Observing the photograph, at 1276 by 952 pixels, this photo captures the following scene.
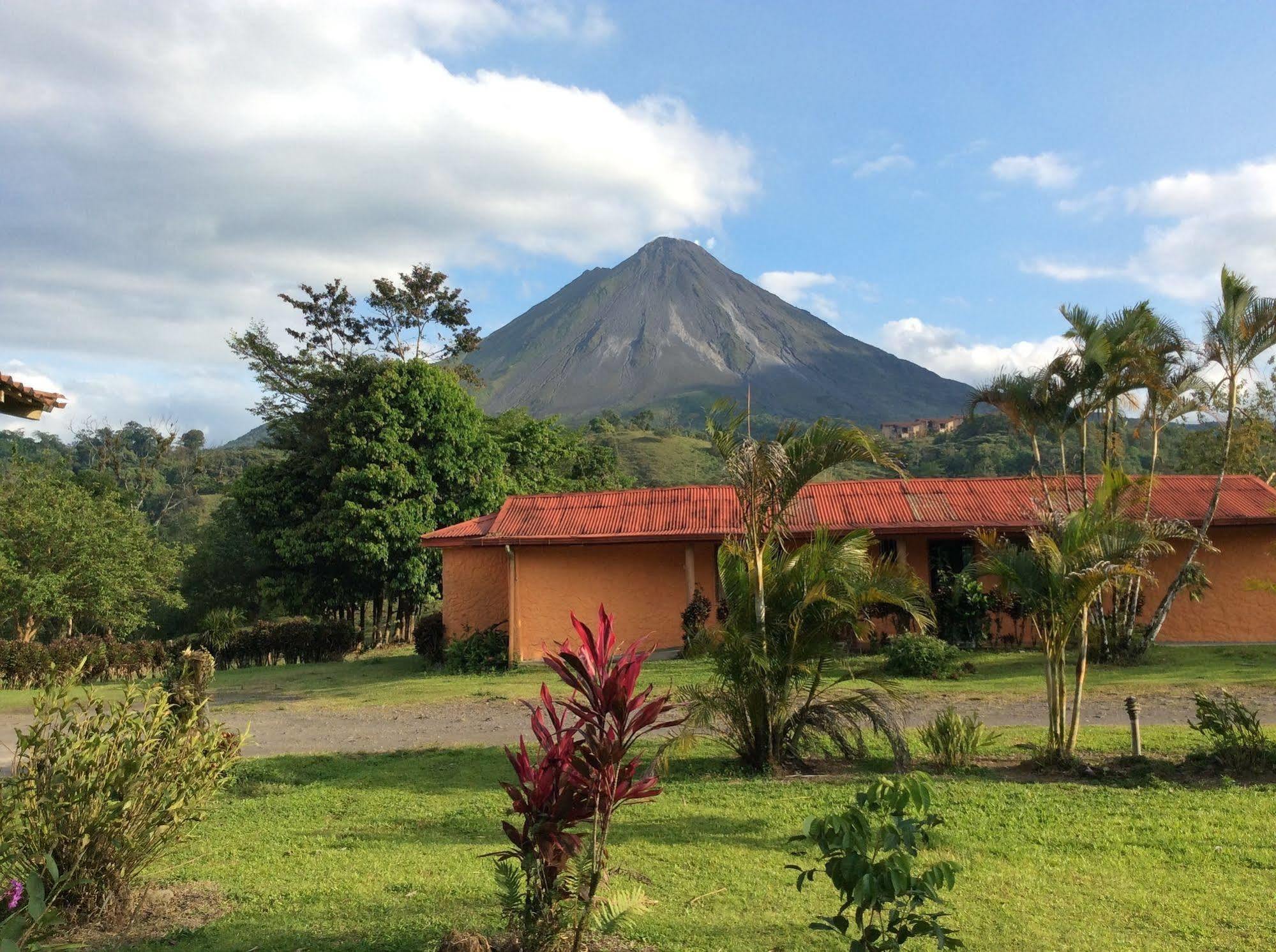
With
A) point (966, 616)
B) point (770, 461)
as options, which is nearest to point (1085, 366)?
point (966, 616)

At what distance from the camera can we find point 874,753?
7887mm

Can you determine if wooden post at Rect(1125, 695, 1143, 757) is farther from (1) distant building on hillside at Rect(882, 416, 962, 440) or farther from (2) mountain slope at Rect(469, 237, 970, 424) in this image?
(2) mountain slope at Rect(469, 237, 970, 424)

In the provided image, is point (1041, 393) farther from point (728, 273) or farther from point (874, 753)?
point (728, 273)

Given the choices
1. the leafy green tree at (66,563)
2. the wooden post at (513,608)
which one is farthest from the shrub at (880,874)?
the leafy green tree at (66,563)

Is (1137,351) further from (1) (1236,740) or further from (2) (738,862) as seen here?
(2) (738,862)

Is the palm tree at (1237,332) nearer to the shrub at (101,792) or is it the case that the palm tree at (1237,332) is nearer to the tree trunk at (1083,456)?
the tree trunk at (1083,456)

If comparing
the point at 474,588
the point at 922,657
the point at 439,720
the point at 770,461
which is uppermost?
the point at 770,461

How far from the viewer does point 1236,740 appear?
7004 millimetres

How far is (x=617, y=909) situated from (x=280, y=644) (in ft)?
58.6

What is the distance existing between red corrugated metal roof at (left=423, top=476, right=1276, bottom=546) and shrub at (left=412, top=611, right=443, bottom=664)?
1494 millimetres

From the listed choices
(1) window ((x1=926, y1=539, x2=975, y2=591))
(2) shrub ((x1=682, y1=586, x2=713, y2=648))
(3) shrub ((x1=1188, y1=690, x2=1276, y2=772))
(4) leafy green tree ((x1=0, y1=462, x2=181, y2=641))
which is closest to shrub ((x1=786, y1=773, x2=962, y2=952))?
(3) shrub ((x1=1188, y1=690, x2=1276, y2=772))

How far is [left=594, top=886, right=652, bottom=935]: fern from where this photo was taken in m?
3.37

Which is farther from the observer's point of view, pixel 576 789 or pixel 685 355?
pixel 685 355

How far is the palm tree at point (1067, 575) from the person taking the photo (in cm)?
691
